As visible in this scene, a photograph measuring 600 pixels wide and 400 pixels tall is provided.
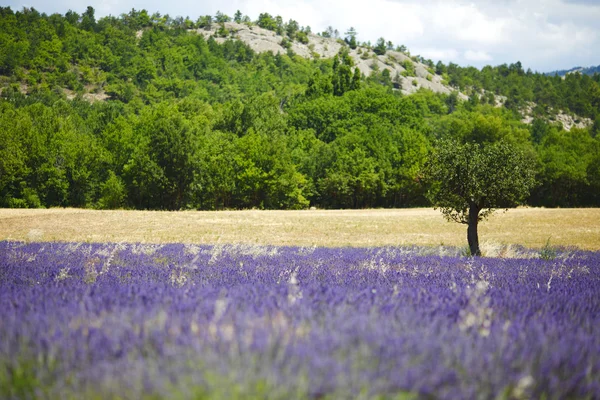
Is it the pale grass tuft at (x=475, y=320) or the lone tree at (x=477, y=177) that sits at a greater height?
the lone tree at (x=477, y=177)

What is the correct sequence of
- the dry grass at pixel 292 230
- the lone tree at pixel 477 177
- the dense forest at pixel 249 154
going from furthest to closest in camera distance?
the dense forest at pixel 249 154
the dry grass at pixel 292 230
the lone tree at pixel 477 177

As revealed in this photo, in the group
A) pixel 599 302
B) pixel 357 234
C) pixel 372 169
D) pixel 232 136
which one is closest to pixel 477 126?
pixel 372 169

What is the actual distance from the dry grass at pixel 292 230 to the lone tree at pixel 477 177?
471 cm

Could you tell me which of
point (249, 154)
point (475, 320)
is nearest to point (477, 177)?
point (475, 320)

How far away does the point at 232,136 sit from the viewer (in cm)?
8094

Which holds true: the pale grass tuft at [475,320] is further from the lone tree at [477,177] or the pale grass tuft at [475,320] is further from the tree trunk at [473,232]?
the tree trunk at [473,232]

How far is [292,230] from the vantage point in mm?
35125

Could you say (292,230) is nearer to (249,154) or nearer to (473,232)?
(473,232)

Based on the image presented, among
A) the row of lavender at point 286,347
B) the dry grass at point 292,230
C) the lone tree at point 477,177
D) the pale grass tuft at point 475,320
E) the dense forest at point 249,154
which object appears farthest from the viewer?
the dense forest at point 249,154

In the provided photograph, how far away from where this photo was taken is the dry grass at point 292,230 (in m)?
28.4

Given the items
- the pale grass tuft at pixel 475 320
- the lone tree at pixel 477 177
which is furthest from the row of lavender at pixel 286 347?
the lone tree at pixel 477 177

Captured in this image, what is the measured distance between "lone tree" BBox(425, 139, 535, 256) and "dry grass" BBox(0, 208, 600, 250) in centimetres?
471

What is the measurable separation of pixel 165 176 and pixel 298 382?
63.9 metres

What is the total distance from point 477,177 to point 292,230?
54.1 ft
